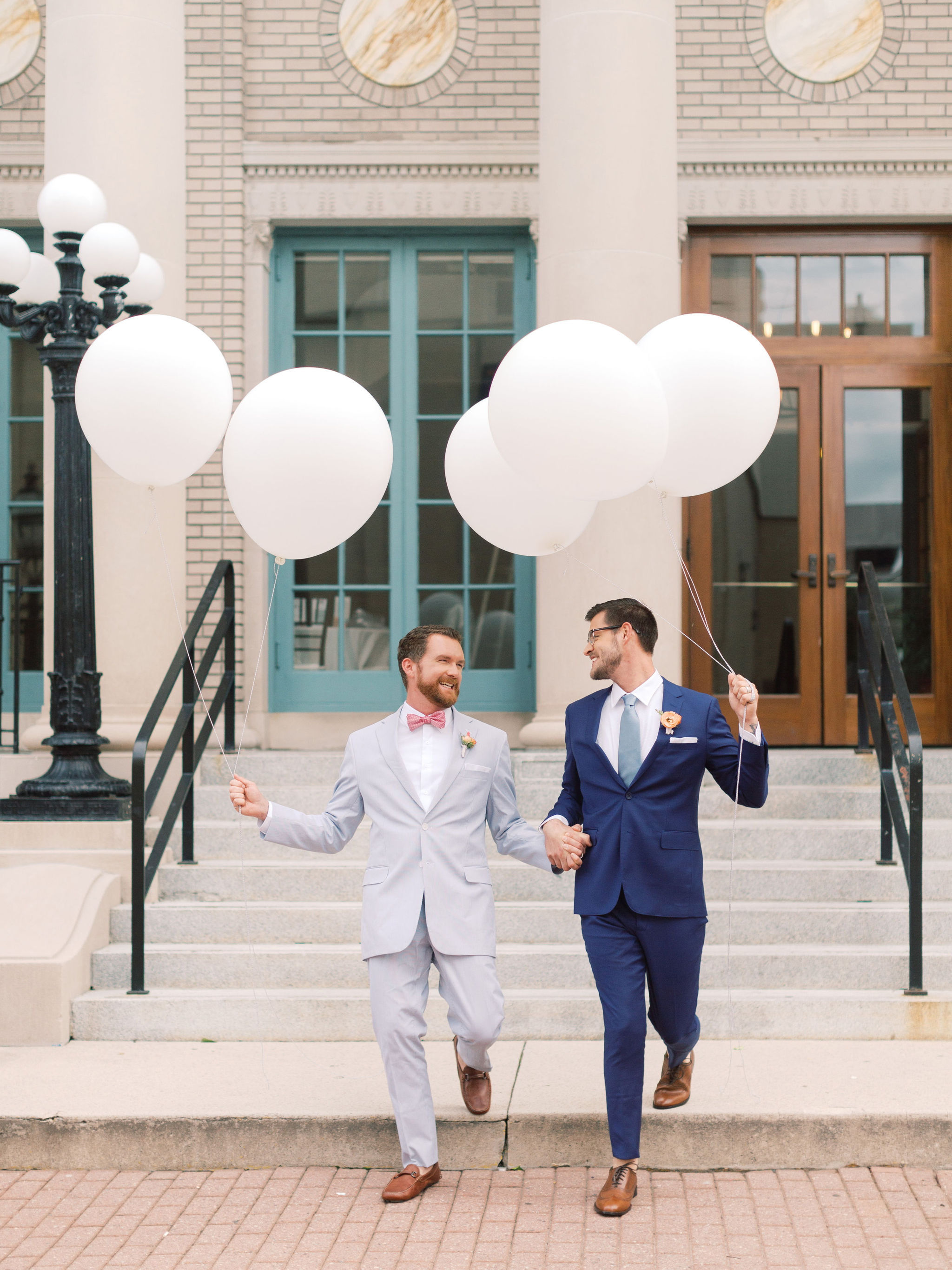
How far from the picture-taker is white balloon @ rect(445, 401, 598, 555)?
4.70m

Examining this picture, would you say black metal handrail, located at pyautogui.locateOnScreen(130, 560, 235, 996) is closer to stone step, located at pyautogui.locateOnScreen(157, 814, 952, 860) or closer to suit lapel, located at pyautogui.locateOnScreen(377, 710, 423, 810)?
stone step, located at pyautogui.locateOnScreen(157, 814, 952, 860)

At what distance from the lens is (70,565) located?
6.88m

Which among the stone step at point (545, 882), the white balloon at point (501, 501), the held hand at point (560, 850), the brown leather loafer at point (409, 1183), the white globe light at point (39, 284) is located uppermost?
the white globe light at point (39, 284)

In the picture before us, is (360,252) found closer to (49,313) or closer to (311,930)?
(49,313)

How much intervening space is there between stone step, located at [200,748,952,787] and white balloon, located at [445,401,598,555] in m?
2.57

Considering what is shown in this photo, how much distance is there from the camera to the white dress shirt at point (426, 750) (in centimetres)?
453

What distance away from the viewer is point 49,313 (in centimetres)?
688

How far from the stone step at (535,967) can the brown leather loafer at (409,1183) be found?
160 centimetres

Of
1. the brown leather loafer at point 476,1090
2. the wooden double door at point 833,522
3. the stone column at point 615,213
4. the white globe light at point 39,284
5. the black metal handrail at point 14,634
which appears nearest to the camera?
the brown leather loafer at point 476,1090

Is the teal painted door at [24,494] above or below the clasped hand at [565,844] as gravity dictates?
above

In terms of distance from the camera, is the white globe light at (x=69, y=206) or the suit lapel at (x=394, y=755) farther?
the white globe light at (x=69, y=206)

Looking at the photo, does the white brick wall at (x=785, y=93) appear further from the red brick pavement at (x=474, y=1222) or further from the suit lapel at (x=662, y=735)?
the red brick pavement at (x=474, y=1222)

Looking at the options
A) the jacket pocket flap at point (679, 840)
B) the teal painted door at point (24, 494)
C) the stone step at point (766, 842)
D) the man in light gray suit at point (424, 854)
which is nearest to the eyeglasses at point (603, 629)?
the man in light gray suit at point (424, 854)

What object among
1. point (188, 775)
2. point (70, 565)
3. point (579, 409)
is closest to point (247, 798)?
point (579, 409)
